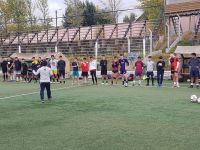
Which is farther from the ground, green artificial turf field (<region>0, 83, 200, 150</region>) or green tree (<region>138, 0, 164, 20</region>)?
green tree (<region>138, 0, 164, 20</region>)

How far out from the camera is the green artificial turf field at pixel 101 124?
8236mm

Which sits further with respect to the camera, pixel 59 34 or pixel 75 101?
pixel 59 34

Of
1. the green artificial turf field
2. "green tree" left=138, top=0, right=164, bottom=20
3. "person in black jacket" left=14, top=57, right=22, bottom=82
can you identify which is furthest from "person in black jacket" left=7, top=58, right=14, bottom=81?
"green tree" left=138, top=0, right=164, bottom=20

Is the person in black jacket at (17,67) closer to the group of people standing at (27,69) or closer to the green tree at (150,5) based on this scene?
the group of people standing at (27,69)

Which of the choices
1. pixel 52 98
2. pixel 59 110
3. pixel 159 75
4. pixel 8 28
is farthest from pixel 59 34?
pixel 59 110

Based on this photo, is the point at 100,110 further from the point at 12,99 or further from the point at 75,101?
the point at 12,99

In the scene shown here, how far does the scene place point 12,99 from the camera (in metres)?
16.4

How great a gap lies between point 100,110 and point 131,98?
11.2 ft

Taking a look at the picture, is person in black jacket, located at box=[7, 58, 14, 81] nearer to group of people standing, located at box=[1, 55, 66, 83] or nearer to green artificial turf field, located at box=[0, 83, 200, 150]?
group of people standing, located at box=[1, 55, 66, 83]

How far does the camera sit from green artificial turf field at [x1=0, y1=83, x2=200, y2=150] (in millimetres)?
8236

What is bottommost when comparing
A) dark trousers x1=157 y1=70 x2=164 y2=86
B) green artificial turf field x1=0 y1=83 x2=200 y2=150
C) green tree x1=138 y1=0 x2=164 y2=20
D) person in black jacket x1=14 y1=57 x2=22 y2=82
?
green artificial turf field x1=0 y1=83 x2=200 y2=150

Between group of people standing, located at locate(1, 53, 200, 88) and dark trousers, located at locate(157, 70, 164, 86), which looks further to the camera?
dark trousers, located at locate(157, 70, 164, 86)

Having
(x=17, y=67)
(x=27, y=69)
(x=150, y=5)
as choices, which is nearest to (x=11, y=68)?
(x=17, y=67)

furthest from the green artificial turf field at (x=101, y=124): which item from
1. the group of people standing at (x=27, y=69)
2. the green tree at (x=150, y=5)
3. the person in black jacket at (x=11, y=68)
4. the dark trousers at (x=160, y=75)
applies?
the green tree at (x=150, y=5)
